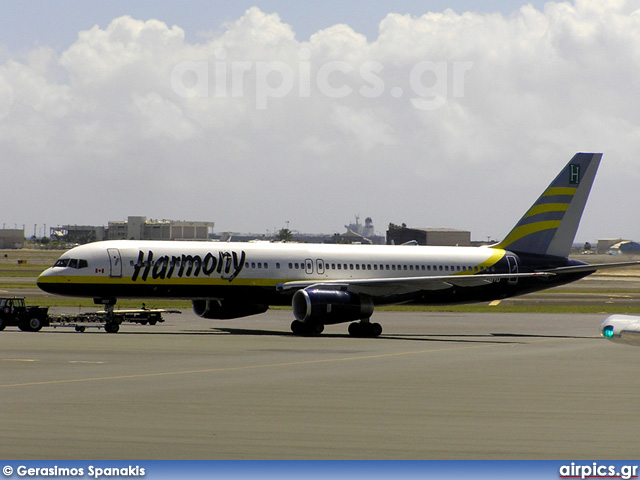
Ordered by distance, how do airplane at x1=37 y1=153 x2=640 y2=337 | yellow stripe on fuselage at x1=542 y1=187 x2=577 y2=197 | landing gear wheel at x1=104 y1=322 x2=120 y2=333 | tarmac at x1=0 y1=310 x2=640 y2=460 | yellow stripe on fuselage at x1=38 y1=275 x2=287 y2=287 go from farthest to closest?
yellow stripe on fuselage at x1=542 y1=187 x2=577 y2=197, landing gear wheel at x1=104 y1=322 x2=120 y2=333, airplane at x1=37 y1=153 x2=640 y2=337, yellow stripe on fuselage at x1=38 y1=275 x2=287 y2=287, tarmac at x1=0 y1=310 x2=640 y2=460

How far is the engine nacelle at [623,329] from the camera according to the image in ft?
42.4

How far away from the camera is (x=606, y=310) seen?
7006 cm

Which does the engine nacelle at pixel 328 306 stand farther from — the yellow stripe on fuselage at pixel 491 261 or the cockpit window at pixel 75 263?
the cockpit window at pixel 75 263

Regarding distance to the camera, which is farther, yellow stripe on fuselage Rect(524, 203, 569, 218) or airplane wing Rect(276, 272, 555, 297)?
yellow stripe on fuselage Rect(524, 203, 569, 218)

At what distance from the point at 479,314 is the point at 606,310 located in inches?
388

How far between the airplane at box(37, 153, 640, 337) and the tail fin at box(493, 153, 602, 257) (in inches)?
2.2

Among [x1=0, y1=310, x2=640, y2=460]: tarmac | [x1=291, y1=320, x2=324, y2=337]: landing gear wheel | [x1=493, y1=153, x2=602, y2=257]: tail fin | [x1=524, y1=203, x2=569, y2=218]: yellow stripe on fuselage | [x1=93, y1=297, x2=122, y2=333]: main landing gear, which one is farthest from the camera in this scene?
[x1=524, y1=203, x2=569, y2=218]: yellow stripe on fuselage

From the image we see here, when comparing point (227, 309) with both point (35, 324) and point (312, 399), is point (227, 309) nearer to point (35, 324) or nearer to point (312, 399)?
Result: point (35, 324)

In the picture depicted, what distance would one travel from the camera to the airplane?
151ft

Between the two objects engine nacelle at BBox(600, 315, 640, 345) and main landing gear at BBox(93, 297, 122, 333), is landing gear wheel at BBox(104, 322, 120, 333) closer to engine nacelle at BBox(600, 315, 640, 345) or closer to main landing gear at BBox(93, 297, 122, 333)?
main landing gear at BBox(93, 297, 122, 333)

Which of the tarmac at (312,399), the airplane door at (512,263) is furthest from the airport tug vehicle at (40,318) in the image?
the airplane door at (512,263)

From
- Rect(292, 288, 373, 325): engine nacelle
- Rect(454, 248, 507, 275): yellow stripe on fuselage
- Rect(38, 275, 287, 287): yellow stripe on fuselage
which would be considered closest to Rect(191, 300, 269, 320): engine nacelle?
Rect(38, 275, 287, 287): yellow stripe on fuselage

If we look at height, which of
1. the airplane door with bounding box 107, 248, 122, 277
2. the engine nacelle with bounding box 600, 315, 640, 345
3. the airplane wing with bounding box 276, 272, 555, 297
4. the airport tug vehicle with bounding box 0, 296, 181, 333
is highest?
the airplane door with bounding box 107, 248, 122, 277

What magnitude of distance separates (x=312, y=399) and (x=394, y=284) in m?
26.3
